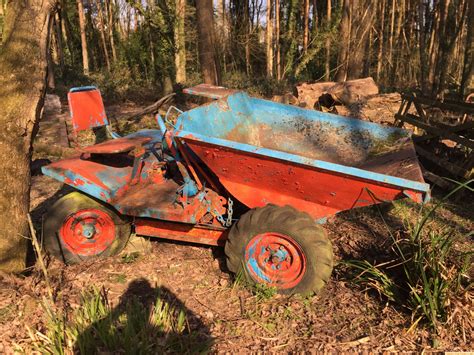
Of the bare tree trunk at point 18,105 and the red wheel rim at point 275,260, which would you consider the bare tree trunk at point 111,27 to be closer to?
the bare tree trunk at point 18,105

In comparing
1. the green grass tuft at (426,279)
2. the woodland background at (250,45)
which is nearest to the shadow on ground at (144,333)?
the green grass tuft at (426,279)

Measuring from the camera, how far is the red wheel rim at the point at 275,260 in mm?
2871

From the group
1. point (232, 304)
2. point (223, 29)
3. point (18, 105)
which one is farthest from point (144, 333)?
point (223, 29)

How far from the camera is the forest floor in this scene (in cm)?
247

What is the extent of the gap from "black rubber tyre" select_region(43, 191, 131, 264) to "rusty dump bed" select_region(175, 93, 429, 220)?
3.50 feet

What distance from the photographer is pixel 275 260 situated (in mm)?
2908

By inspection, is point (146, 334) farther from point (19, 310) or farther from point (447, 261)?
point (447, 261)

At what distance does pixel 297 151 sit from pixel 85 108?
7.35 feet

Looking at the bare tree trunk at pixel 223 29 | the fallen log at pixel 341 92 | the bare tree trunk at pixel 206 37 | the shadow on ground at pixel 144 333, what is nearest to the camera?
the shadow on ground at pixel 144 333

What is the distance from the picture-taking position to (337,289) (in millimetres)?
2990

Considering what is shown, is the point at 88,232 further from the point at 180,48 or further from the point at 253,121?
the point at 180,48

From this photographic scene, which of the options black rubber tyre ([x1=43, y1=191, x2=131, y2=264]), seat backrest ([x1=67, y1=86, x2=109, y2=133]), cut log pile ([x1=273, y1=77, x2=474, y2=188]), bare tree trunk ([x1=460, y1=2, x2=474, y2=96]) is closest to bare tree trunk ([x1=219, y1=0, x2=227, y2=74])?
cut log pile ([x1=273, y1=77, x2=474, y2=188])

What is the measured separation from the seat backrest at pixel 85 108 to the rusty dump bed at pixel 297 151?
1.12 m

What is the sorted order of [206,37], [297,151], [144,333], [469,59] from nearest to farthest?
[144,333], [297,151], [469,59], [206,37]
